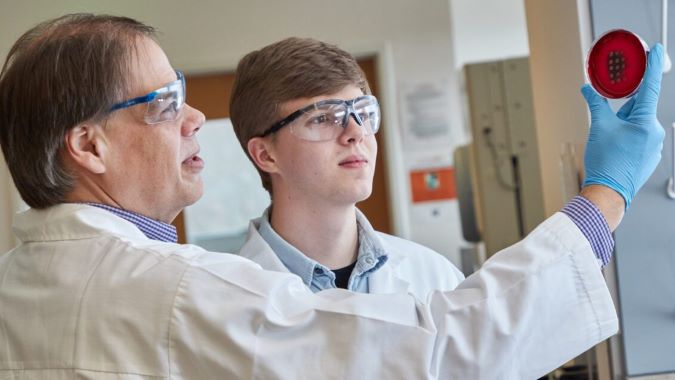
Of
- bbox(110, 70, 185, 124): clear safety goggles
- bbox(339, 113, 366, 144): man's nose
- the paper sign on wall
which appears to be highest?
bbox(110, 70, 185, 124): clear safety goggles

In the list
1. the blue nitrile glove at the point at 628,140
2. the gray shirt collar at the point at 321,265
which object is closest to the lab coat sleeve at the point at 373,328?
the blue nitrile glove at the point at 628,140

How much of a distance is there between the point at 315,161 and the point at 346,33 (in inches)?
132

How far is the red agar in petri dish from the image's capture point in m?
1.33

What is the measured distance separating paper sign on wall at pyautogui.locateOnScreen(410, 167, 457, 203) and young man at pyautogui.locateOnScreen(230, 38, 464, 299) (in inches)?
125

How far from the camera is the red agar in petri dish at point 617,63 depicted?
1.33 metres

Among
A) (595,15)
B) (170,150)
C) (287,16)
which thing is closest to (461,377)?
(170,150)

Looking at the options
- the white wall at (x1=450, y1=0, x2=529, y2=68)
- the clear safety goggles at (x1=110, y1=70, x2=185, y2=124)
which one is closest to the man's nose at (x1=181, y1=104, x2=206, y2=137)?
the clear safety goggles at (x1=110, y1=70, x2=185, y2=124)

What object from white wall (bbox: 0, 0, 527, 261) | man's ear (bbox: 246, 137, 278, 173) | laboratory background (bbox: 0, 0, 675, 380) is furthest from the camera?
white wall (bbox: 0, 0, 527, 261)

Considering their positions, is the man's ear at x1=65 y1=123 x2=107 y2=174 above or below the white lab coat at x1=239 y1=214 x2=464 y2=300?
above

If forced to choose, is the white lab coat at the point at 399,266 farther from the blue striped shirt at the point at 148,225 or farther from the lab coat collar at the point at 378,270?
the blue striped shirt at the point at 148,225

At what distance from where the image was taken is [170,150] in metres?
1.32

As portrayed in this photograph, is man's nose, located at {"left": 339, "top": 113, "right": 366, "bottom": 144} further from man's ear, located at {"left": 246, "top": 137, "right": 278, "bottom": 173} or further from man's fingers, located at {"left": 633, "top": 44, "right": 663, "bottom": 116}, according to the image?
man's fingers, located at {"left": 633, "top": 44, "right": 663, "bottom": 116}

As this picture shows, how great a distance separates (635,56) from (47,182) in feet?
3.06

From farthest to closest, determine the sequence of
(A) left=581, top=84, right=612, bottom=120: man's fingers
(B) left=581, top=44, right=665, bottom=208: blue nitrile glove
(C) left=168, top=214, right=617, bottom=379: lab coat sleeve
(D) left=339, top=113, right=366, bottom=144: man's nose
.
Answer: (D) left=339, top=113, right=366, bottom=144: man's nose → (A) left=581, top=84, right=612, bottom=120: man's fingers → (B) left=581, top=44, right=665, bottom=208: blue nitrile glove → (C) left=168, top=214, right=617, bottom=379: lab coat sleeve
